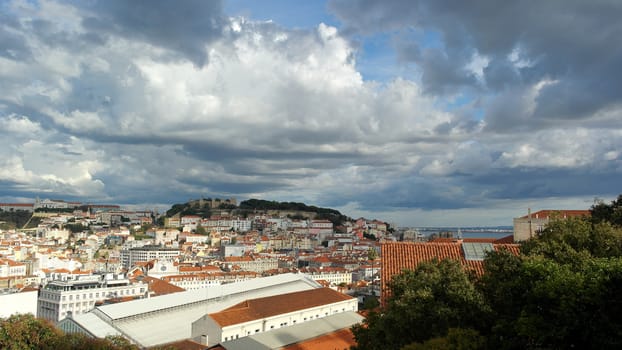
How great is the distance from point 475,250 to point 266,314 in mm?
16548

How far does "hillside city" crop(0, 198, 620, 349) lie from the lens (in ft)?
85.0

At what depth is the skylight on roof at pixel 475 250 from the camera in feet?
52.0

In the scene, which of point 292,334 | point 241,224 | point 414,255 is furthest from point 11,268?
point 241,224

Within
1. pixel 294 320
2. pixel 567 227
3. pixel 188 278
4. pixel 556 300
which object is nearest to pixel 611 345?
pixel 556 300

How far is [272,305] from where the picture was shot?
31.5m

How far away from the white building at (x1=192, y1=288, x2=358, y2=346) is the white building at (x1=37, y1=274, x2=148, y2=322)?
92.8 feet

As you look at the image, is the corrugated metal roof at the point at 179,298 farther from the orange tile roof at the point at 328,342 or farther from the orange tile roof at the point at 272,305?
the orange tile roof at the point at 328,342

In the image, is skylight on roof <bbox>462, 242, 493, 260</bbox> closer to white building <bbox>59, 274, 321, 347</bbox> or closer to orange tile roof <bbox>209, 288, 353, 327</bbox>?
orange tile roof <bbox>209, 288, 353, 327</bbox>

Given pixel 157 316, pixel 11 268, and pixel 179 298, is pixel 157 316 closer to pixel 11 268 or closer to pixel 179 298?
pixel 179 298

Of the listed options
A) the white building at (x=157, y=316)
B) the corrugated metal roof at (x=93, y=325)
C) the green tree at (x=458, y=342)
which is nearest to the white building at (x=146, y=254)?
the white building at (x=157, y=316)

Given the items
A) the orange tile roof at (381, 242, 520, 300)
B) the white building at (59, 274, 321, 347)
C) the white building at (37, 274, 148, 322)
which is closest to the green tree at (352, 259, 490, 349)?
the orange tile roof at (381, 242, 520, 300)

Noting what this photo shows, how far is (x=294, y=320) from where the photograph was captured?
A: 103 feet

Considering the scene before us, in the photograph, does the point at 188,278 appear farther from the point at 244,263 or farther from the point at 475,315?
the point at 475,315

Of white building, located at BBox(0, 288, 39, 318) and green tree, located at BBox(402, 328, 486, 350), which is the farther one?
white building, located at BBox(0, 288, 39, 318)
